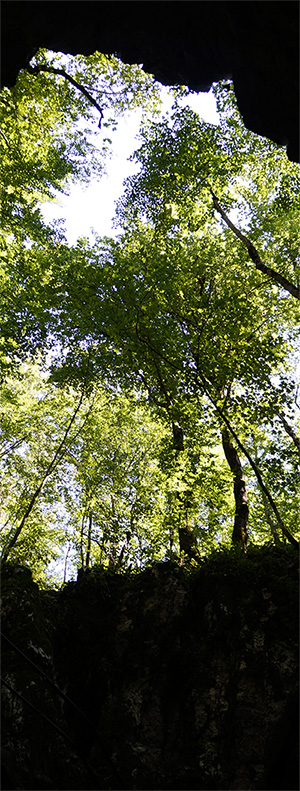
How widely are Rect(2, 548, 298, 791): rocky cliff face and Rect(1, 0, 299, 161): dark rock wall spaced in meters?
7.38

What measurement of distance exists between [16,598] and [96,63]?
1154cm

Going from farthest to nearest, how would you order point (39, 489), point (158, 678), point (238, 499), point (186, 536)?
1. point (39, 489)
2. point (186, 536)
3. point (238, 499)
4. point (158, 678)

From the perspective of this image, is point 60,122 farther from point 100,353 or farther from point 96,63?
point 100,353

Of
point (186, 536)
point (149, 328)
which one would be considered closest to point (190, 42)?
point (149, 328)

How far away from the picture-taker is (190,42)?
670 centimetres

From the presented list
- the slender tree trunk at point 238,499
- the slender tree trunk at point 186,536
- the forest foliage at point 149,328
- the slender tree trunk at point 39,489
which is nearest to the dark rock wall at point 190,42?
the forest foliage at point 149,328

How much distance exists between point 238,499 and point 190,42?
8.92 m

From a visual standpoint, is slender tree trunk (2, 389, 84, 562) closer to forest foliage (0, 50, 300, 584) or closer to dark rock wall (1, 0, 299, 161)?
forest foliage (0, 50, 300, 584)

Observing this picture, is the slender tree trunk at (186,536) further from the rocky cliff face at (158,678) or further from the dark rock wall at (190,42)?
the dark rock wall at (190,42)

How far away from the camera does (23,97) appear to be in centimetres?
919

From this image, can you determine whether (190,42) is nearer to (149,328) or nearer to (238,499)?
(149,328)

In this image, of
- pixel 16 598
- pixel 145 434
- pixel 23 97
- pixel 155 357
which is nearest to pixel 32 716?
pixel 16 598

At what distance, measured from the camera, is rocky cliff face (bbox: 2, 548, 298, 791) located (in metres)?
5.19

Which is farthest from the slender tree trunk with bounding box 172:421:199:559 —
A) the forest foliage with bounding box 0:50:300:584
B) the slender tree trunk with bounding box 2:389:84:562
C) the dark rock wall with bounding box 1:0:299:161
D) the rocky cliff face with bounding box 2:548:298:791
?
the dark rock wall with bounding box 1:0:299:161
